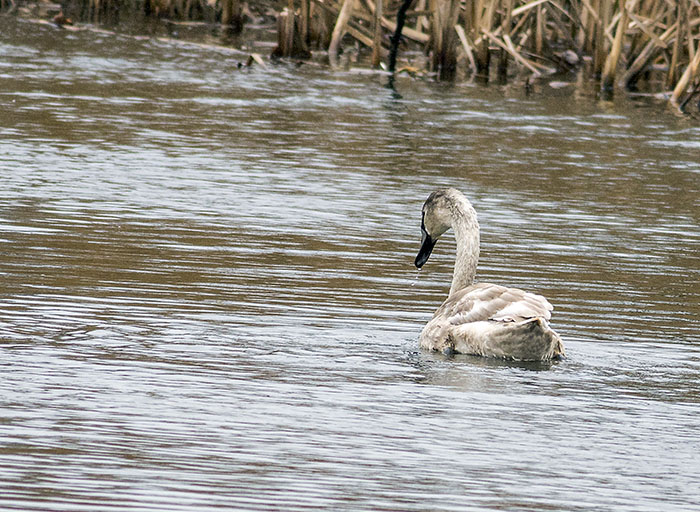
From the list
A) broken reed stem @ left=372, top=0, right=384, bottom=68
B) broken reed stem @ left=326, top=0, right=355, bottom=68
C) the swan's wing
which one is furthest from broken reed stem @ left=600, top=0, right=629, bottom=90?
the swan's wing

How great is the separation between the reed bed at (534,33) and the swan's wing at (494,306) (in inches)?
627

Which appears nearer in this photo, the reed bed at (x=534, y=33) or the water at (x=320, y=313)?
the water at (x=320, y=313)

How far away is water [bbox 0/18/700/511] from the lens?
6395 mm

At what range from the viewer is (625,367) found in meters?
8.80

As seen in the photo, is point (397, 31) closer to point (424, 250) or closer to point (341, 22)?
point (341, 22)

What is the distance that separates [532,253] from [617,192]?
14.2 feet

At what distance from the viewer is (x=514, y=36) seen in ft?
98.3

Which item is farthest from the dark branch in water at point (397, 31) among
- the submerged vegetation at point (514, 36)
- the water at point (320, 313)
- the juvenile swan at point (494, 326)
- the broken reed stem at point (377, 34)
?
the juvenile swan at point (494, 326)

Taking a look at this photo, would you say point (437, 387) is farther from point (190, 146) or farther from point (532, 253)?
point (190, 146)

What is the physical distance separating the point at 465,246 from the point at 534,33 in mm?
20720

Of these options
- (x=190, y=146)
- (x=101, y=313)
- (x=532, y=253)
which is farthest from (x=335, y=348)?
(x=190, y=146)

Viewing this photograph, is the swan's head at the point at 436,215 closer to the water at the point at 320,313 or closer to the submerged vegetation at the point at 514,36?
the water at the point at 320,313

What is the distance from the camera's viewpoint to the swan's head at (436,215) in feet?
33.8

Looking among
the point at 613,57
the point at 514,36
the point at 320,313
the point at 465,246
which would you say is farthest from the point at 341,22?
the point at 320,313
